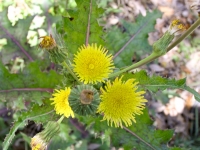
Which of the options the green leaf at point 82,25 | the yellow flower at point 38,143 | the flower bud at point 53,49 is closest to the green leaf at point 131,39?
the green leaf at point 82,25

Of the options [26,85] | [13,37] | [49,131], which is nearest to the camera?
[49,131]

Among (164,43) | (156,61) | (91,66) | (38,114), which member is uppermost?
(156,61)

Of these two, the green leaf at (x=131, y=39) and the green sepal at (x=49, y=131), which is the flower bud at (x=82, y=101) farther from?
the green leaf at (x=131, y=39)

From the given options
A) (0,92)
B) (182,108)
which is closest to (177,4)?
(182,108)

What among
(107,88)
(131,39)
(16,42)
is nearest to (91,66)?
(107,88)

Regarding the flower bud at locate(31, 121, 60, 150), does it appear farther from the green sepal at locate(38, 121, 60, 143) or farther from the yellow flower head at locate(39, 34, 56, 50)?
the yellow flower head at locate(39, 34, 56, 50)

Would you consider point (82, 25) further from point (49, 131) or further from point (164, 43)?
point (49, 131)

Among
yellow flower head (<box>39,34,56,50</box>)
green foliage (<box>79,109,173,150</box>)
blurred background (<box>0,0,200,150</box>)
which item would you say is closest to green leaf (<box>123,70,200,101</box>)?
green foliage (<box>79,109,173,150</box>)

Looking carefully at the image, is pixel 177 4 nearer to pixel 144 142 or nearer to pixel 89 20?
pixel 89 20

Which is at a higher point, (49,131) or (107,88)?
(107,88)
